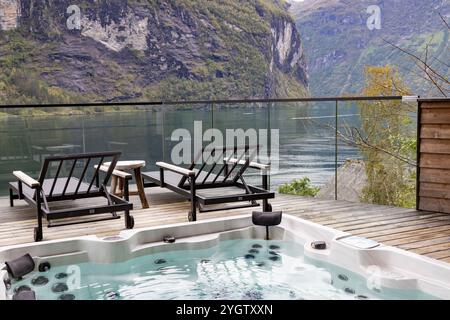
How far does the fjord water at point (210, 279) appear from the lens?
3514 mm

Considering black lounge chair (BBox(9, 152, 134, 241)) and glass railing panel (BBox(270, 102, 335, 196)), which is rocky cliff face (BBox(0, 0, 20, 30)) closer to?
glass railing panel (BBox(270, 102, 335, 196))

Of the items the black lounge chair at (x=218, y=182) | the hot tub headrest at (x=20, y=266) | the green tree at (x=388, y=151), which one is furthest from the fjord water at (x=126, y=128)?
the hot tub headrest at (x=20, y=266)

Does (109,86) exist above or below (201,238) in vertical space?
above

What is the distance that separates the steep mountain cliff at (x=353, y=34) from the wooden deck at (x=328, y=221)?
17.1 m

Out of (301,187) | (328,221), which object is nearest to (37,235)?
(328,221)

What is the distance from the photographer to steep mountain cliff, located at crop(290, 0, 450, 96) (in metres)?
28.1

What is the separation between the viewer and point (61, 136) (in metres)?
6.85

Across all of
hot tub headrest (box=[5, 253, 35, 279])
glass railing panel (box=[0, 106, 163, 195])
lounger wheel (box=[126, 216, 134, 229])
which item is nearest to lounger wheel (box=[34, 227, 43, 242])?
hot tub headrest (box=[5, 253, 35, 279])

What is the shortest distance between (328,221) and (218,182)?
120 centimetres

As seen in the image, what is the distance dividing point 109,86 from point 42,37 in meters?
7.02

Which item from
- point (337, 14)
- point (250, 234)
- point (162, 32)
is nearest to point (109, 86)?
point (162, 32)

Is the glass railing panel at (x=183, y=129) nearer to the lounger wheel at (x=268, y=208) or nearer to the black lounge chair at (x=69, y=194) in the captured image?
the black lounge chair at (x=69, y=194)
